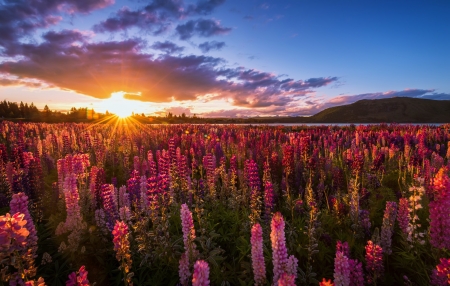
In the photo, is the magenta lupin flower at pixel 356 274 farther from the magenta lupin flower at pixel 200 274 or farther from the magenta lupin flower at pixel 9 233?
the magenta lupin flower at pixel 9 233

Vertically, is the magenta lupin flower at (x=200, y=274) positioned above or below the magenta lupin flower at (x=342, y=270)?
above

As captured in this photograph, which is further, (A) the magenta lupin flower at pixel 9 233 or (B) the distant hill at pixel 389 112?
(B) the distant hill at pixel 389 112

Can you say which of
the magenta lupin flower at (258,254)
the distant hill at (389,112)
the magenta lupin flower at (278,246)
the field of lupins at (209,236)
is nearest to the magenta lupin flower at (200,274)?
the field of lupins at (209,236)

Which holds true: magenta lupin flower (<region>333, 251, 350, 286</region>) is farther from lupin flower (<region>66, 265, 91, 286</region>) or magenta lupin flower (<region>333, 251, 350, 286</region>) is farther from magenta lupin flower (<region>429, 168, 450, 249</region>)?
lupin flower (<region>66, 265, 91, 286</region>)

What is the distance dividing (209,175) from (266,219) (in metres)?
2.41

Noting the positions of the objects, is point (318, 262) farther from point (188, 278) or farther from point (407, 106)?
point (407, 106)

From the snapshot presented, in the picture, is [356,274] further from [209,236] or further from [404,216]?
[209,236]

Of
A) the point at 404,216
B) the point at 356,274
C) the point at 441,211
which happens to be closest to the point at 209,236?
the point at 356,274

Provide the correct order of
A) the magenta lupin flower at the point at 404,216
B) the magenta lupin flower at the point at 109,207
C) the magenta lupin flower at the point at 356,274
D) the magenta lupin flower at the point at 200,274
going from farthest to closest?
the magenta lupin flower at the point at 109,207 → the magenta lupin flower at the point at 404,216 → the magenta lupin flower at the point at 356,274 → the magenta lupin flower at the point at 200,274

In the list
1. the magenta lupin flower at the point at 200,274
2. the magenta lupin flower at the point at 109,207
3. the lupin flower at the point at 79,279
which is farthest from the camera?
the magenta lupin flower at the point at 109,207

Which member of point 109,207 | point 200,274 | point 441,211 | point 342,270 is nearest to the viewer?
point 200,274

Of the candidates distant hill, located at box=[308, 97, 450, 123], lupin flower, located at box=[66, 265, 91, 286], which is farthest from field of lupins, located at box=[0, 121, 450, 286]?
distant hill, located at box=[308, 97, 450, 123]

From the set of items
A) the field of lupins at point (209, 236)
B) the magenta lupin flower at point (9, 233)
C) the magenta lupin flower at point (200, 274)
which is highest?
the magenta lupin flower at point (9, 233)

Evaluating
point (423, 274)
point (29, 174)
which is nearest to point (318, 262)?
point (423, 274)
